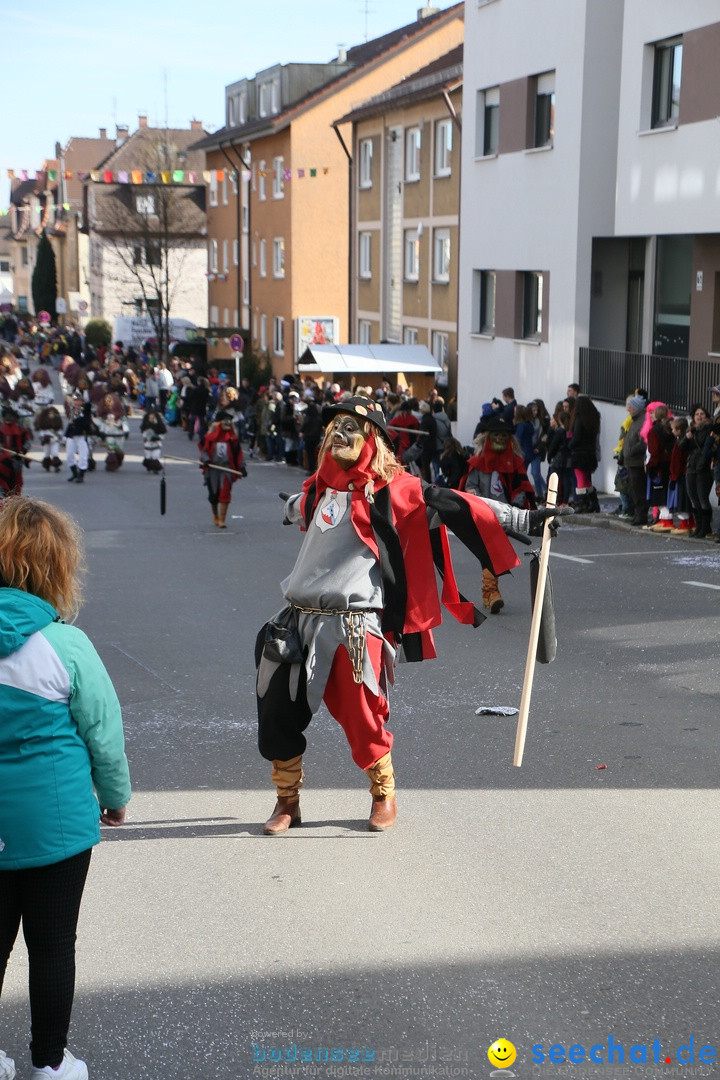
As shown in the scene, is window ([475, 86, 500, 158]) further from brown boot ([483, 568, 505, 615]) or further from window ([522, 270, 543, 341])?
brown boot ([483, 568, 505, 615])

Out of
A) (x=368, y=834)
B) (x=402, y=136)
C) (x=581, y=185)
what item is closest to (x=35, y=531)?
(x=368, y=834)

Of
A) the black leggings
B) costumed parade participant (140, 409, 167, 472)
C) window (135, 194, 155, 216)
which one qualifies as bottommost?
costumed parade participant (140, 409, 167, 472)

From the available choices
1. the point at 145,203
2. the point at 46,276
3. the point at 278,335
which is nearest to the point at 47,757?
the point at 278,335

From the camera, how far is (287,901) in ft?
17.0

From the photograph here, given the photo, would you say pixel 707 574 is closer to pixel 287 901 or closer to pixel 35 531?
pixel 287 901

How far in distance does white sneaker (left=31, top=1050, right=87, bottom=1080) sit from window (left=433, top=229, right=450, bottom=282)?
32.8 metres

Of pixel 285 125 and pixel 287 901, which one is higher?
pixel 285 125

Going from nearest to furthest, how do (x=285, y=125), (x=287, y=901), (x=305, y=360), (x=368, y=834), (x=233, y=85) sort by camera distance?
(x=287, y=901)
(x=368, y=834)
(x=305, y=360)
(x=285, y=125)
(x=233, y=85)

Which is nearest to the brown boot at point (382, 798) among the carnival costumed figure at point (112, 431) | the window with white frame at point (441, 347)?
the carnival costumed figure at point (112, 431)

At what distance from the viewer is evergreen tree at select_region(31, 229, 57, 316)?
316ft

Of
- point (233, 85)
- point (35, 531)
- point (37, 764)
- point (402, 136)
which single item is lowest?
point (37, 764)

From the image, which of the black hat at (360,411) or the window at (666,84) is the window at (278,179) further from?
the black hat at (360,411)

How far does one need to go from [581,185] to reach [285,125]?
1005 inches

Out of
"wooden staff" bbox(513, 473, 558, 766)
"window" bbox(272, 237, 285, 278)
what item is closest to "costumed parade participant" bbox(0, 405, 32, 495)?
"wooden staff" bbox(513, 473, 558, 766)
